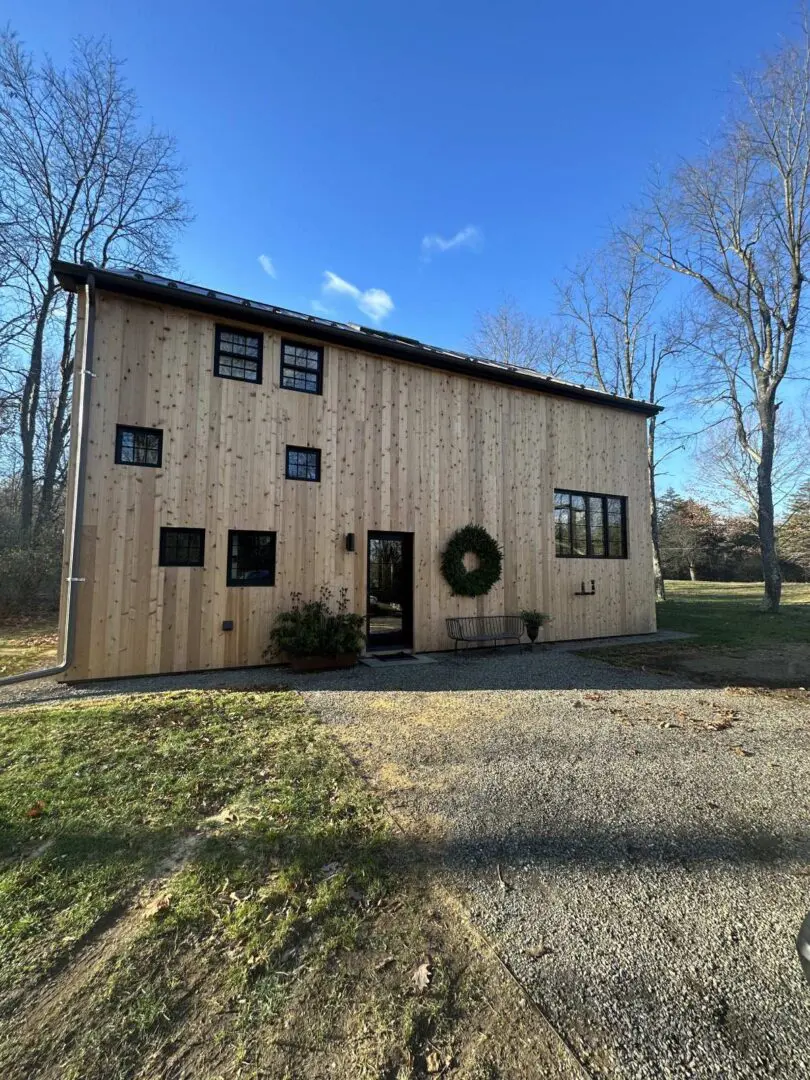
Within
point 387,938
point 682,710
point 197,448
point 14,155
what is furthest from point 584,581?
point 14,155

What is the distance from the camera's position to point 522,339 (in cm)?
2061

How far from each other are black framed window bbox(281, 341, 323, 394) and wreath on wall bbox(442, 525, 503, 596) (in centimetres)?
391

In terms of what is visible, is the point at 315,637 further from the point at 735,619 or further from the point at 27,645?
the point at 735,619

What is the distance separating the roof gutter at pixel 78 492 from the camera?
6121mm

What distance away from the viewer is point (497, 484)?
9766mm

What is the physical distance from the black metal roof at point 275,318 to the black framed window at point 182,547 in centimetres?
362

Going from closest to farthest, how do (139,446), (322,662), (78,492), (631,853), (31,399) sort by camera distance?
(631,853) → (78,492) → (139,446) → (322,662) → (31,399)

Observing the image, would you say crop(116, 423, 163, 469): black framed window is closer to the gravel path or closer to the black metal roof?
the black metal roof

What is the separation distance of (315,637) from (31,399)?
14256 mm

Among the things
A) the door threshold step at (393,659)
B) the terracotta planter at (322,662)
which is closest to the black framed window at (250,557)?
the terracotta planter at (322,662)

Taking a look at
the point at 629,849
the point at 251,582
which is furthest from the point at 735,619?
the point at 251,582

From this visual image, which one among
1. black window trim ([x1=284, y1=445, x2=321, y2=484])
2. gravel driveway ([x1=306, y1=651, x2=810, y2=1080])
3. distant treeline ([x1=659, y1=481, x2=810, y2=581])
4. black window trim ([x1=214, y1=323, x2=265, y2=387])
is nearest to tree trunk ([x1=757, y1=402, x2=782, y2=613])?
gravel driveway ([x1=306, y1=651, x2=810, y2=1080])

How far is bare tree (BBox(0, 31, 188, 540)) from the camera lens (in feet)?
44.5

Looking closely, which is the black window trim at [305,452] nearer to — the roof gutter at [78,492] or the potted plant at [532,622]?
the roof gutter at [78,492]
